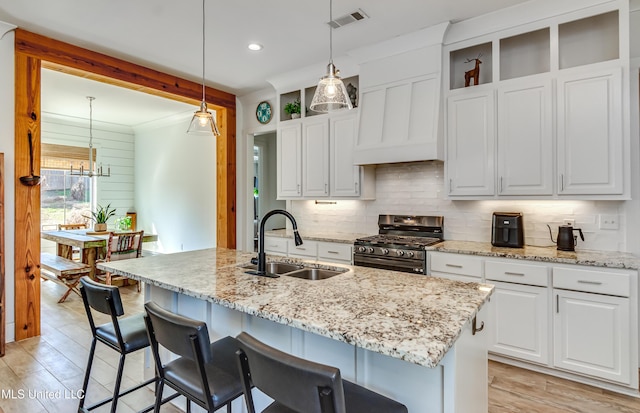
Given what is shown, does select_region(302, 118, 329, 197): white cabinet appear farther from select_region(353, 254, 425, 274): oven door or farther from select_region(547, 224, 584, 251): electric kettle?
select_region(547, 224, 584, 251): electric kettle

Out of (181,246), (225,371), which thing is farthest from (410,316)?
(181,246)

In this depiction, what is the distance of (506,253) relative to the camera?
2.74 meters

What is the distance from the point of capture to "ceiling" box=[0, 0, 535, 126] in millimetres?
2783

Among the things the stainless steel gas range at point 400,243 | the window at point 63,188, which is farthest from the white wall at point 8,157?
the window at point 63,188

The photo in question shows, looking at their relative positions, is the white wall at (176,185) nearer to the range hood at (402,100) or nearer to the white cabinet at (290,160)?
the white cabinet at (290,160)

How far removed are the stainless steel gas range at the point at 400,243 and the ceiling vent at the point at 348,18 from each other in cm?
201

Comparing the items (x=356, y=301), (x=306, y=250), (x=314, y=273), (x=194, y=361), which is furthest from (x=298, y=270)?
(x=306, y=250)

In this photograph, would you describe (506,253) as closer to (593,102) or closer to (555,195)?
(555,195)

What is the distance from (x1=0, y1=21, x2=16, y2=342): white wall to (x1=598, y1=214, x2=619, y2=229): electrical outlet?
16.7ft

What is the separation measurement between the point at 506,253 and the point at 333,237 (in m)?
1.76

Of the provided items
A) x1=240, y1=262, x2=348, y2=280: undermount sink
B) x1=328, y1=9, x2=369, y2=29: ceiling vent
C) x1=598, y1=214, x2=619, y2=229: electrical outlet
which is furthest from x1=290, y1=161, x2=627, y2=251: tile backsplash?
x1=240, y1=262, x2=348, y2=280: undermount sink

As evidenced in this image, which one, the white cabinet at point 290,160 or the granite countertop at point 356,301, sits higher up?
the white cabinet at point 290,160

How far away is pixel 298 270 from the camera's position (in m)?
2.22

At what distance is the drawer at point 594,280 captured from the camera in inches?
91.2
